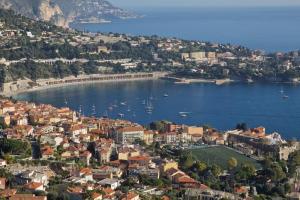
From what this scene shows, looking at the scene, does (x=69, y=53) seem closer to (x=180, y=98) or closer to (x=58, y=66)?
(x=58, y=66)

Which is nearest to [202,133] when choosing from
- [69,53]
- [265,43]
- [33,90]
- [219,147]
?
[219,147]

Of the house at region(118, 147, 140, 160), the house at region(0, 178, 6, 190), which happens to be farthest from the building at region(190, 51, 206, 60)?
the house at region(0, 178, 6, 190)

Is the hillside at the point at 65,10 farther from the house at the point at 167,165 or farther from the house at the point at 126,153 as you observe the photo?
the house at the point at 167,165

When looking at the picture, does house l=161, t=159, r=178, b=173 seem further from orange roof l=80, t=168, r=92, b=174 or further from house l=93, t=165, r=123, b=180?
orange roof l=80, t=168, r=92, b=174

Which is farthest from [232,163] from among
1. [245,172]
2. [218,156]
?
[218,156]

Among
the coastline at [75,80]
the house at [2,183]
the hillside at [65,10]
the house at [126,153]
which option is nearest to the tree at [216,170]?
the house at [126,153]
